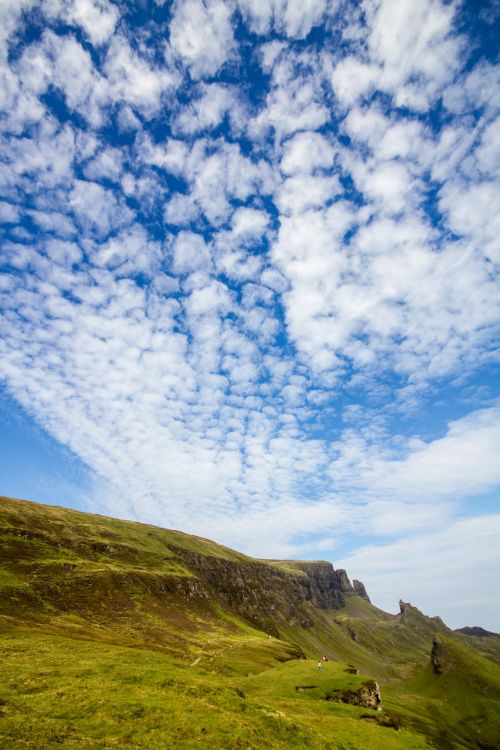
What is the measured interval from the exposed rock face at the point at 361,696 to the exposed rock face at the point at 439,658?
15462 cm

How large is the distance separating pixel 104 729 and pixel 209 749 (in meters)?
7.27

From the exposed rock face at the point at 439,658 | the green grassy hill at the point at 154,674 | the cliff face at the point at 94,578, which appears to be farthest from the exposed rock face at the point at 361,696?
A: the exposed rock face at the point at 439,658

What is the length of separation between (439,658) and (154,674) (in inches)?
7975

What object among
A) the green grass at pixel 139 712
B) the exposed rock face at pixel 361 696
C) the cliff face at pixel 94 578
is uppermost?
the cliff face at pixel 94 578

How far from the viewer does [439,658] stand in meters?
184

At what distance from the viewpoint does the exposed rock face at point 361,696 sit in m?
57.9

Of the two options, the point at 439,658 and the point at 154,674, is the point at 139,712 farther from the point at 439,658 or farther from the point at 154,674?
the point at 439,658

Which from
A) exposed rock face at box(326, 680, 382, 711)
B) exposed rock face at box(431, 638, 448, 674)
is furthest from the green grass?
exposed rock face at box(431, 638, 448, 674)

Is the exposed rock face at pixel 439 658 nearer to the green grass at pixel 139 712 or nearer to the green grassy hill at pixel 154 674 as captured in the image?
the green grassy hill at pixel 154 674

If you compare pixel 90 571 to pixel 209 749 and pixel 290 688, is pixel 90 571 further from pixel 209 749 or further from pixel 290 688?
pixel 209 749

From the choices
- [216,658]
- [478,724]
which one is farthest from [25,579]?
[478,724]

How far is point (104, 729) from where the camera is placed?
26.7 meters

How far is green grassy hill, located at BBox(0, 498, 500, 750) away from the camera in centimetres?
2892

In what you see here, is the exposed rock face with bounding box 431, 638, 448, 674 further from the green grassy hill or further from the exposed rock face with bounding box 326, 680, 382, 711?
the exposed rock face with bounding box 326, 680, 382, 711
